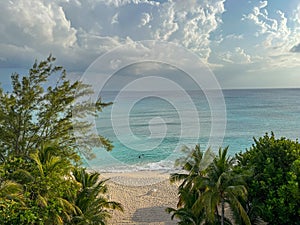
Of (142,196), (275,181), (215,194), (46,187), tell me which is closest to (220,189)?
(215,194)

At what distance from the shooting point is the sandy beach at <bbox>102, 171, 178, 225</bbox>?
1706 cm

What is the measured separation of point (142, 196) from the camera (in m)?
21.8

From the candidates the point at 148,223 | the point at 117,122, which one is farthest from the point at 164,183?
the point at 117,122

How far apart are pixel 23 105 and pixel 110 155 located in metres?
27.6

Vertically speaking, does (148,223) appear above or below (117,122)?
below

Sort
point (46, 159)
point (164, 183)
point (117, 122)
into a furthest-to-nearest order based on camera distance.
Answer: point (117, 122), point (164, 183), point (46, 159)

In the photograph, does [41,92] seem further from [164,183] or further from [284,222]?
[164,183]

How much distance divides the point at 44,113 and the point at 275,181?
12218 millimetres

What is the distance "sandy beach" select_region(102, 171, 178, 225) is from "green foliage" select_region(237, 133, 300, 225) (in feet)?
20.7

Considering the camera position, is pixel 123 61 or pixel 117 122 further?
pixel 117 122

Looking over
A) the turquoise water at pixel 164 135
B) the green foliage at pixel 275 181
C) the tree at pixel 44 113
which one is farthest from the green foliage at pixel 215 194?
the turquoise water at pixel 164 135

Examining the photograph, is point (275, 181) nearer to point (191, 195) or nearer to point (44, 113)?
point (191, 195)

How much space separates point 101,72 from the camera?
14.7m

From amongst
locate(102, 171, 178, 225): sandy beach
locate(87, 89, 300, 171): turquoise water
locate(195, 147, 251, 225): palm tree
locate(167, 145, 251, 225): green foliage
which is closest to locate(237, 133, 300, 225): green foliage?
locate(167, 145, 251, 225): green foliage
